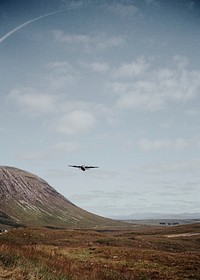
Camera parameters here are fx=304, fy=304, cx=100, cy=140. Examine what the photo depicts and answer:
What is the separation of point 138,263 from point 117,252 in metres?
5.93

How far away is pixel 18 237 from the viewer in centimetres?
4275

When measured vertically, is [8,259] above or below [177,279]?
above

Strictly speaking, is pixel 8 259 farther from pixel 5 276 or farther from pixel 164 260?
pixel 164 260

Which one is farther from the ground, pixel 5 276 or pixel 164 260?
pixel 5 276

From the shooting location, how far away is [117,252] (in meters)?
31.6

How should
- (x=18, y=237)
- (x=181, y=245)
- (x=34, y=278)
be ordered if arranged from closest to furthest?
1. (x=34, y=278)
2. (x=18, y=237)
3. (x=181, y=245)

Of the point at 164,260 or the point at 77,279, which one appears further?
the point at 164,260

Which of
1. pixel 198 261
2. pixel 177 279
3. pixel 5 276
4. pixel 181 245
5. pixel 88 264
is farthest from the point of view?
pixel 181 245

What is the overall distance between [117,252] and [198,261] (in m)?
8.33

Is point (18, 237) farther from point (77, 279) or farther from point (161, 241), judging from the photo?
point (77, 279)

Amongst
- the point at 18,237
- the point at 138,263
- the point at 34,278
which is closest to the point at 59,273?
the point at 34,278

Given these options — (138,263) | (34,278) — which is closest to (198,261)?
(138,263)

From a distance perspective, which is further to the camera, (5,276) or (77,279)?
(77,279)

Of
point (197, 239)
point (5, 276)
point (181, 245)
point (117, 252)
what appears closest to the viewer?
point (5, 276)
